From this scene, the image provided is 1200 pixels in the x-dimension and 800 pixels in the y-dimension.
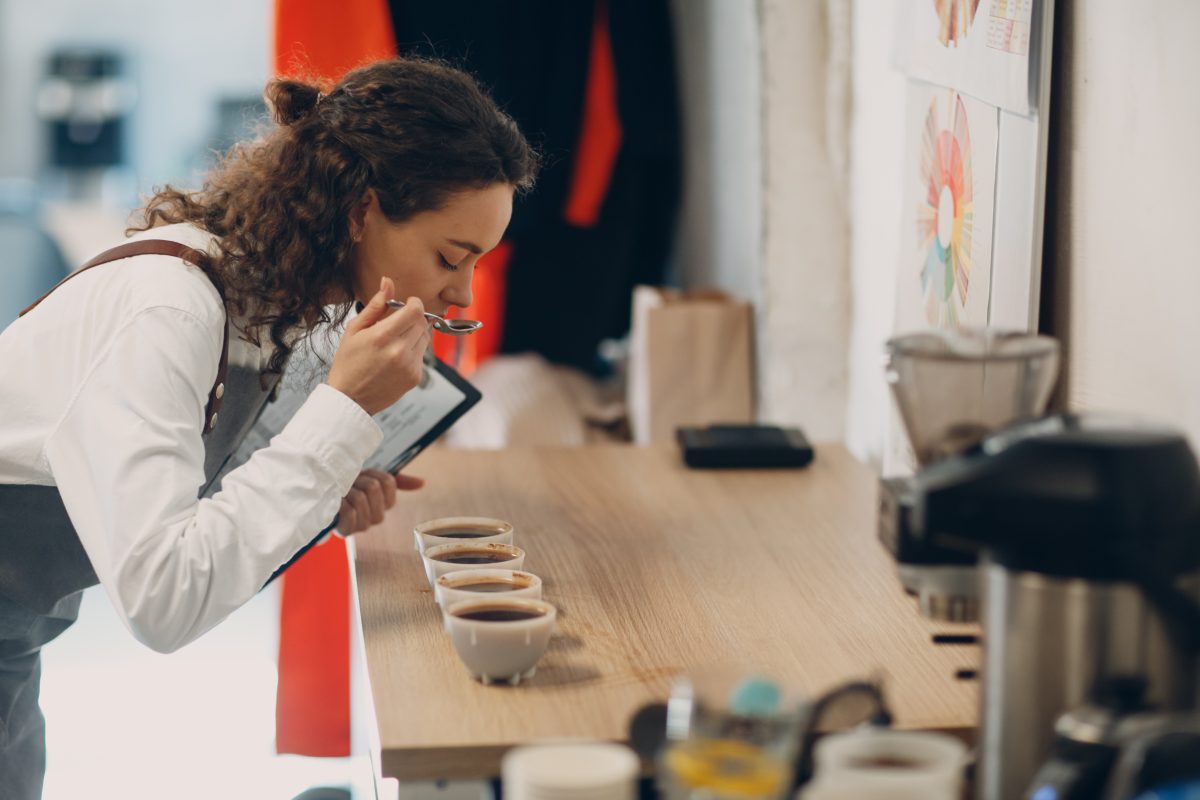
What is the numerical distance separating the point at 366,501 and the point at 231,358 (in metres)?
0.24

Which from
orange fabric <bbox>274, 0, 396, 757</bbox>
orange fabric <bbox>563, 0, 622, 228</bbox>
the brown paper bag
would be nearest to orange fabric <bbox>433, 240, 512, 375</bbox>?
orange fabric <bbox>563, 0, 622, 228</bbox>

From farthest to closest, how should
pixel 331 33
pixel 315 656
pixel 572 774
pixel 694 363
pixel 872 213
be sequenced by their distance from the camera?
pixel 331 33, pixel 694 363, pixel 315 656, pixel 872 213, pixel 572 774

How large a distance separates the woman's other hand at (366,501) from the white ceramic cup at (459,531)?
0.10m

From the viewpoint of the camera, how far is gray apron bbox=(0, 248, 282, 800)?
1.36 metres

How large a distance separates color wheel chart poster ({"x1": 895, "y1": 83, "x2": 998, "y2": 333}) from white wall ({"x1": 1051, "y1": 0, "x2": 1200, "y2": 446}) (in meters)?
0.15

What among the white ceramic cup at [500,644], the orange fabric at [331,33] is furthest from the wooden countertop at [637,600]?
the orange fabric at [331,33]

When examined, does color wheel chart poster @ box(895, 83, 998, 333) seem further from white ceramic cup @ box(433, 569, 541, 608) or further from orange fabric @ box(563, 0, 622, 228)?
orange fabric @ box(563, 0, 622, 228)

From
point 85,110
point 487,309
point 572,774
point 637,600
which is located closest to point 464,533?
point 637,600

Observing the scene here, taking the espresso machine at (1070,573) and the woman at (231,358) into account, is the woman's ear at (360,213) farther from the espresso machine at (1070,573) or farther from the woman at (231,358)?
the espresso machine at (1070,573)

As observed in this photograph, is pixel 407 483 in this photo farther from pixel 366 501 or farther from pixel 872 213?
pixel 872 213

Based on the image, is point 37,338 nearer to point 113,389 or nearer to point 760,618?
point 113,389

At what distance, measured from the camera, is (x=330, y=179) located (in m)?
1.43

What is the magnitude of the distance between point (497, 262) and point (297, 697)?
4.11 ft

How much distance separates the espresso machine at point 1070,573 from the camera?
0.80 meters
